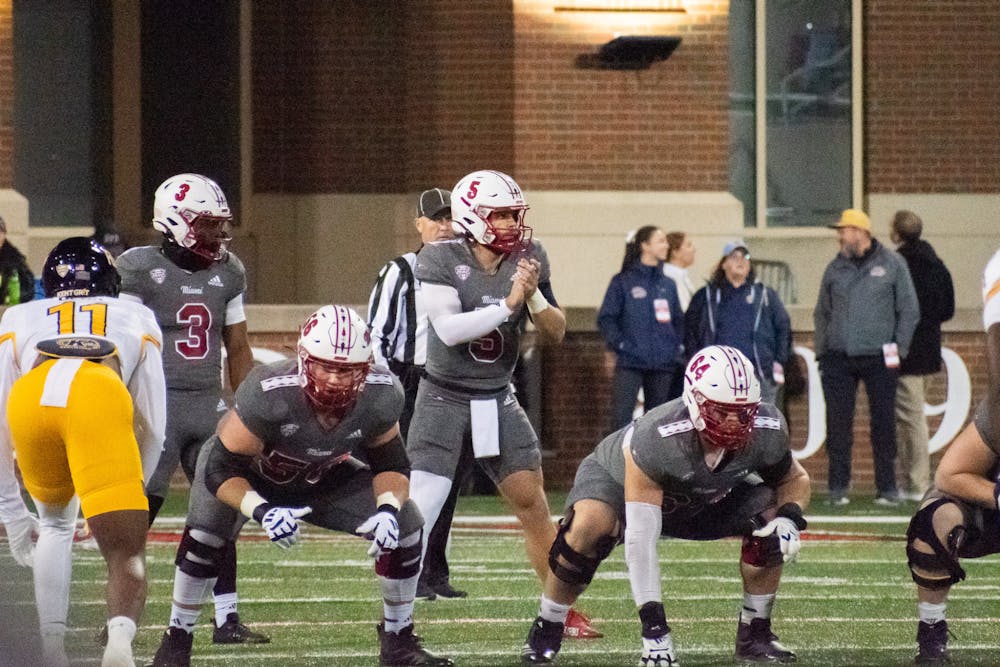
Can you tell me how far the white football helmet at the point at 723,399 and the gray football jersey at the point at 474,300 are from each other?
1080 millimetres

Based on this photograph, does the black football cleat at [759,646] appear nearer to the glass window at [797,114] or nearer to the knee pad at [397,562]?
the knee pad at [397,562]

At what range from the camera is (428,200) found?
847cm

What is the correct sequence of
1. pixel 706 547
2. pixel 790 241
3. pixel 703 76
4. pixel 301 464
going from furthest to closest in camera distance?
1. pixel 790 241
2. pixel 703 76
3. pixel 706 547
4. pixel 301 464

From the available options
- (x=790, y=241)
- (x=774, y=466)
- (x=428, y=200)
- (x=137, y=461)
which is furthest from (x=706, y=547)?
(x=790, y=241)

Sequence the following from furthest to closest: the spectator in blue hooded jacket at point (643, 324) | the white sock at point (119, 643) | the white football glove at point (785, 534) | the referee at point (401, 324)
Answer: the spectator in blue hooded jacket at point (643, 324), the referee at point (401, 324), the white football glove at point (785, 534), the white sock at point (119, 643)

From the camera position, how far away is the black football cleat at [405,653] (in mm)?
6508

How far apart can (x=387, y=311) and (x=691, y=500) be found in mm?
2633

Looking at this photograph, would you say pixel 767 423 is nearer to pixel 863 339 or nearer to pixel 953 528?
pixel 953 528

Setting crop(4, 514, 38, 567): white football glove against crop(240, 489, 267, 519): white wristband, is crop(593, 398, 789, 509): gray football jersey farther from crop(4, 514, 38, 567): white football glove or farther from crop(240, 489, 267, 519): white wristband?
crop(4, 514, 38, 567): white football glove

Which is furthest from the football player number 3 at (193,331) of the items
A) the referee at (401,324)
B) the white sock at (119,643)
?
the white sock at (119,643)

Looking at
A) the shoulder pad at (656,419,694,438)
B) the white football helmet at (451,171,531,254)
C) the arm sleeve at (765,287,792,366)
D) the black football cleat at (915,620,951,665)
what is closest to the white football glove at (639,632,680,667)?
the shoulder pad at (656,419,694,438)

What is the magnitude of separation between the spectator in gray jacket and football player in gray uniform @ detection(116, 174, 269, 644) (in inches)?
245

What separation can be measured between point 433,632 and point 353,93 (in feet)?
41.0

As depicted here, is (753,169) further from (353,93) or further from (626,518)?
(626,518)
